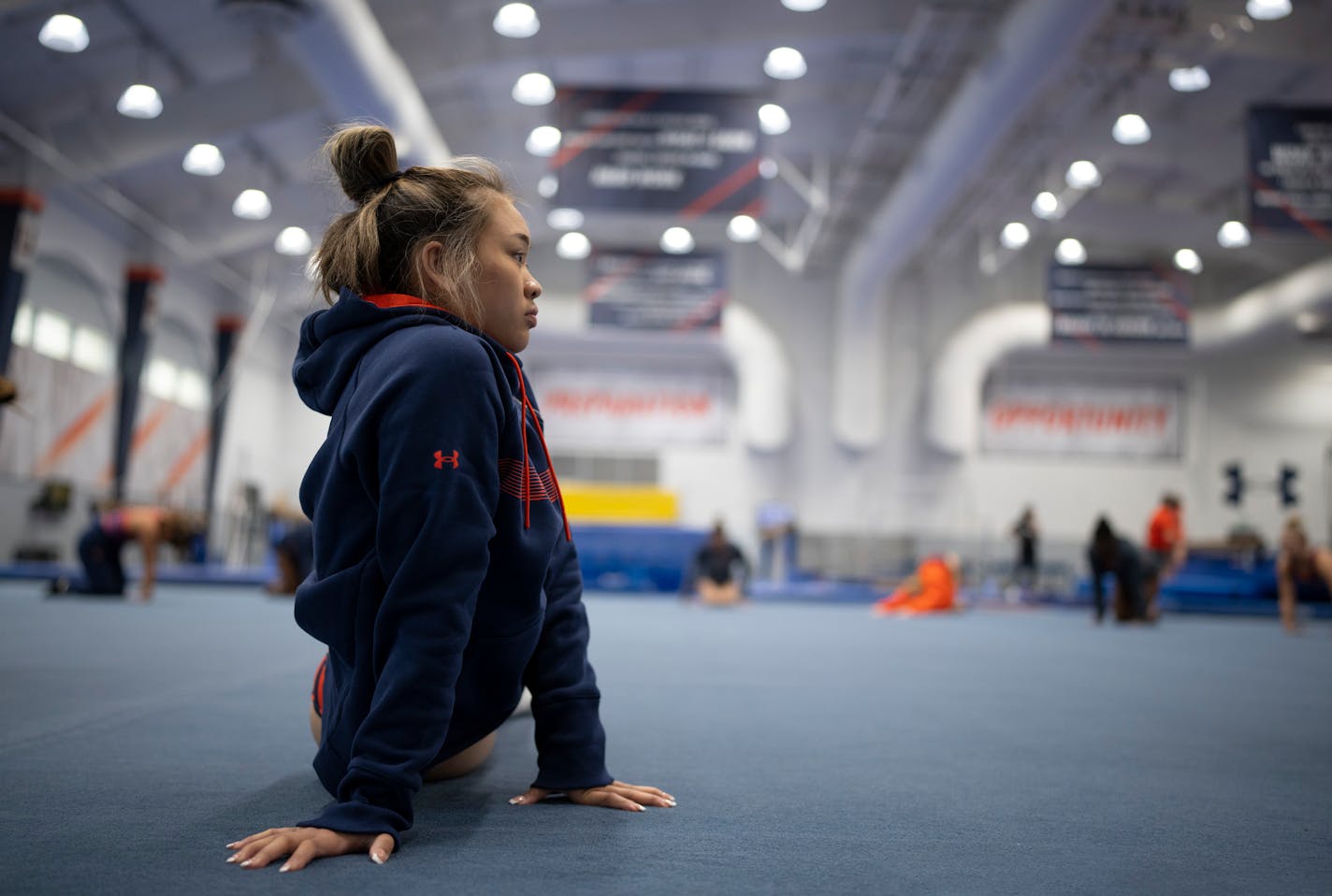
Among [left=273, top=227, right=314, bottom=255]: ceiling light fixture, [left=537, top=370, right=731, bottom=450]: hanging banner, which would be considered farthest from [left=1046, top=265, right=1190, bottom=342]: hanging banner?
[left=273, top=227, right=314, bottom=255]: ceiling light fixture

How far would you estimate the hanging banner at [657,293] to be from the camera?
14164 millimetres

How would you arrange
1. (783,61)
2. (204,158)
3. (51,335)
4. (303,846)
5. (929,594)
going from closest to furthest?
1. (303,846)
2. (783,61)
3. (204,158)
4. (929,594)
5. (51,335)

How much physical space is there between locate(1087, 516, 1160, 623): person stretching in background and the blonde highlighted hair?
10.4m

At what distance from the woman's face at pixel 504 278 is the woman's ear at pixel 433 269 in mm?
63

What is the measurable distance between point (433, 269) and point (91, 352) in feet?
56.2

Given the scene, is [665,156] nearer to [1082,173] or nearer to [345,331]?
[345,331]

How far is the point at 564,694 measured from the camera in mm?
1902

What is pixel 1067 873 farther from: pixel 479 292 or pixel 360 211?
pixel 360 211

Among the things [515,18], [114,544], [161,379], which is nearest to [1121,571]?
[515,18]

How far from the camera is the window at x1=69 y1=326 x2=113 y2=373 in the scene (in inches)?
631

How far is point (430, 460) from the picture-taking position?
1.58 metres

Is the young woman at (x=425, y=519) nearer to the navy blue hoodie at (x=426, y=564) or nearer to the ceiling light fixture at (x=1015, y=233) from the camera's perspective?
the navy blue hoodie at (x=426, y=564)

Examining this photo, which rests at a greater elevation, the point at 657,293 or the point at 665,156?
the point at 657,293

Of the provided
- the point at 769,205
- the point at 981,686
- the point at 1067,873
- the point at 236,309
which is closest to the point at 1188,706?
the point at 981,686
